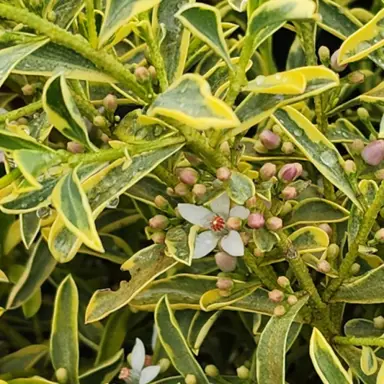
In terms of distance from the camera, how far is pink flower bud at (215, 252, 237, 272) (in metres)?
0.81

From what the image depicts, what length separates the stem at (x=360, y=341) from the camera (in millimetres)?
747

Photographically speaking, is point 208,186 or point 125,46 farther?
point 125,46

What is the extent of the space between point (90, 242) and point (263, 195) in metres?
0.21

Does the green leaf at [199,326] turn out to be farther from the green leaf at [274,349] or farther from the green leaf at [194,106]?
the green leaf at [194,106]

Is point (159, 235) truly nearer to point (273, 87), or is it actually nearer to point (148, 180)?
point (148, 180)

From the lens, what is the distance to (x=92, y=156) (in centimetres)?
63

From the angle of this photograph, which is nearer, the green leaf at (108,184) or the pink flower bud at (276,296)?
the green leaf at (108,184)

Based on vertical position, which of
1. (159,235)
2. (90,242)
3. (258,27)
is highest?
(258,27)

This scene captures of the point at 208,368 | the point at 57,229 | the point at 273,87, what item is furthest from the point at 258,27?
the point at 208,368

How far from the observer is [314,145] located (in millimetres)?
766

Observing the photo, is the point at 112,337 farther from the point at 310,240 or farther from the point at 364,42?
the point at 364,42

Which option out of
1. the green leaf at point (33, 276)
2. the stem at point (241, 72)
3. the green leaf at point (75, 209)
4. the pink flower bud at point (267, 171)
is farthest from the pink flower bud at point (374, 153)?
the green leaf at point (33, 276)

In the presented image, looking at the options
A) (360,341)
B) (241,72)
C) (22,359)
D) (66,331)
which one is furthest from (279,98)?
(22,359)

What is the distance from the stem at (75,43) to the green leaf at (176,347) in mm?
269
